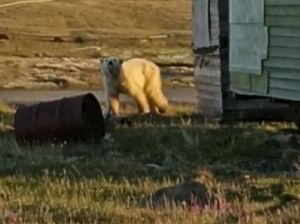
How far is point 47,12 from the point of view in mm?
60625

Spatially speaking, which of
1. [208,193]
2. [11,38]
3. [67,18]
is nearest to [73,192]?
[208,193]

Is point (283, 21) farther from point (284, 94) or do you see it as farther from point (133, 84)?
point (133, 84)

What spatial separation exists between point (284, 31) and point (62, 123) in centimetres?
334

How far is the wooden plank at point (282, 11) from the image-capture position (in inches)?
566

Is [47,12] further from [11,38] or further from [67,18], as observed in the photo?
[11,38]

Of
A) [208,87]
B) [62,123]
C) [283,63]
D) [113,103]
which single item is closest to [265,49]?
[283,63]

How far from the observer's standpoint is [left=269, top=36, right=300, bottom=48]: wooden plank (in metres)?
14.5

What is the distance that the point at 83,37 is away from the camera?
4903 cm

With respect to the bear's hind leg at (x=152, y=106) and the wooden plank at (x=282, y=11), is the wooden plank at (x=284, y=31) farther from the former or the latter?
the bear's hind leg at (x=152, y=106)

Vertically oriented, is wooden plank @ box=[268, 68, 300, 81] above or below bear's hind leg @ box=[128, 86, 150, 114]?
above

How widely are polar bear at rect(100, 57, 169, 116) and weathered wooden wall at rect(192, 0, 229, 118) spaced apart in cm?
82

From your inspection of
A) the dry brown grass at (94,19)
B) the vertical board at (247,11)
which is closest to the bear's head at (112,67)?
the vertical board at (247,11)

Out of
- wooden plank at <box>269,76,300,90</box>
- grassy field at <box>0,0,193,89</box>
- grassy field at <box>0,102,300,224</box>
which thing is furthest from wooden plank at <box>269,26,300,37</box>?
grassy field at <box>0,0,193,89</box>

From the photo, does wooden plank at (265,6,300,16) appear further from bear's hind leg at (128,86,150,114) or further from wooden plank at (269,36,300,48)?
bear's hind leg at (128,86,150,114)
